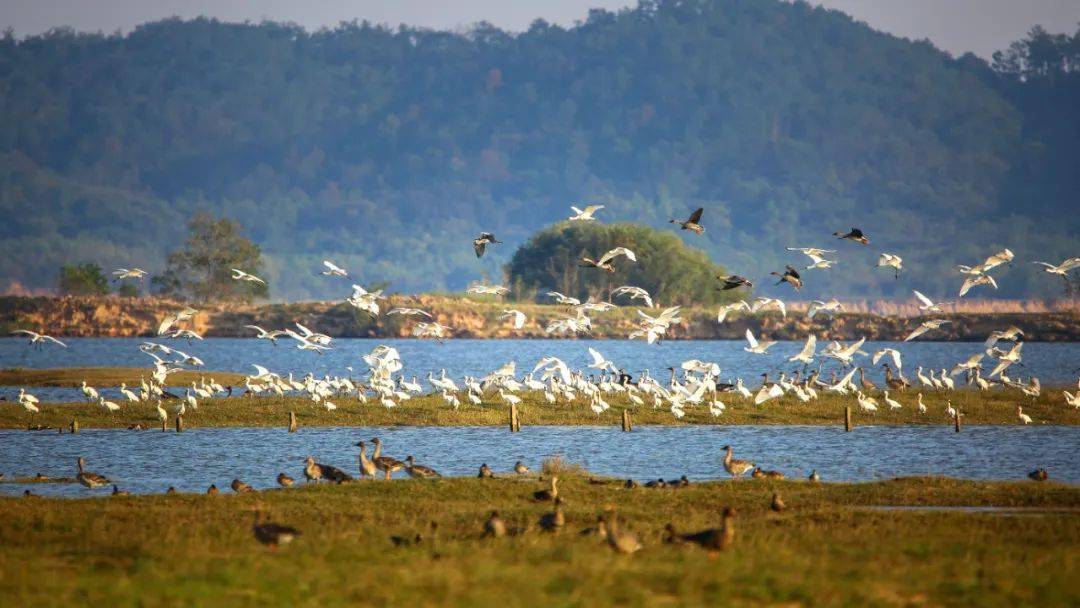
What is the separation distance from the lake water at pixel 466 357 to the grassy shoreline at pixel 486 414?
32.4 feet

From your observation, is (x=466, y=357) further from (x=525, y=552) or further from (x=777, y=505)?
(x=525, y=552)

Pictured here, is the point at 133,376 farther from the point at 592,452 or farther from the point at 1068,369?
the point at 1068,369

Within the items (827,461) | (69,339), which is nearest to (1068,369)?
(827,461)

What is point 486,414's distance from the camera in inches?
1698

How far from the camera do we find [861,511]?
23625 millimetres

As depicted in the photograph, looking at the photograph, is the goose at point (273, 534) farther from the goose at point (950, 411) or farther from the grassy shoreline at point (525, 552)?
the goose at point (950, 411)

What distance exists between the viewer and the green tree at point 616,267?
434ft

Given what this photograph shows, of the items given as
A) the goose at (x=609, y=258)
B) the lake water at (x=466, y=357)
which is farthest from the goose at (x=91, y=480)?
the lake water at (x=466, y=357)

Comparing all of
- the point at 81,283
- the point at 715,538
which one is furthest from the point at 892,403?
the point at 81,283

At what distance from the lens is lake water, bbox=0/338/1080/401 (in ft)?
262

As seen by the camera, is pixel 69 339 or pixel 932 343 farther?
pixel 932 343

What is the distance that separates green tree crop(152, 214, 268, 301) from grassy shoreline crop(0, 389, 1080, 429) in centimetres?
10087

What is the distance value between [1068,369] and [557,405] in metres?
45.7

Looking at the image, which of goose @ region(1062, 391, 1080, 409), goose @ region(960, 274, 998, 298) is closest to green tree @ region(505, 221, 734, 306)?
goose @ region(1062, 391, 1080, 409)
